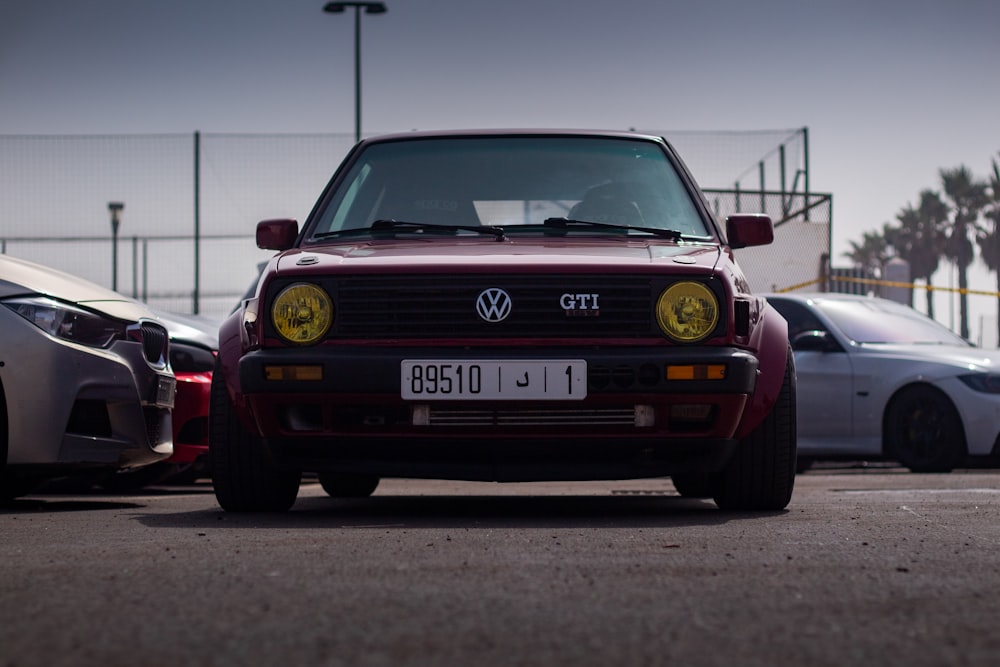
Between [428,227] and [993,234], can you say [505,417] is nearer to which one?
[428,227]

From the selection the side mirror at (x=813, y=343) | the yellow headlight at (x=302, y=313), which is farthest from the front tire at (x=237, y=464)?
the side mirror at (x=813, y=343)

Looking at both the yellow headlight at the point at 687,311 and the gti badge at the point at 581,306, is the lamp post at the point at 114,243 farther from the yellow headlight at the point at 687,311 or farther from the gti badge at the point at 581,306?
the yellow headlight at the point at 687,311

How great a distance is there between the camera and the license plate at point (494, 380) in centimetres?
546

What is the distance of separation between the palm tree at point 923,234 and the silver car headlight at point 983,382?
5967cm

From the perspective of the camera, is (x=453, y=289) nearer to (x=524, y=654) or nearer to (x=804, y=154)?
(x=524, y=654)

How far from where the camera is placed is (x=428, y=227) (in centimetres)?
635

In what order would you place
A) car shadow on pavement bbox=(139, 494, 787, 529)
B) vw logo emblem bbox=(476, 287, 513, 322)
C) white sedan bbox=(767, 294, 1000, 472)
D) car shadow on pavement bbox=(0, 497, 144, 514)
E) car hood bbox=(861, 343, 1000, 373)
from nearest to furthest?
car shadow on pavement bbox=(139, 494, 787, 529), vw logo emblem bbox=(476, 287, 513, 322), car shadow on pavement bbox=(0, 497, 144, 514), white sedan bbox=(767, 294, 1000, 472), car hood bbox=(861, 343, 1000, 373)

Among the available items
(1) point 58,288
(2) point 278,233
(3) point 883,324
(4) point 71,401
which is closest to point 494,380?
(2) point 278,233

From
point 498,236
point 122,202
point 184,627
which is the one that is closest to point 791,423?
point 498,236

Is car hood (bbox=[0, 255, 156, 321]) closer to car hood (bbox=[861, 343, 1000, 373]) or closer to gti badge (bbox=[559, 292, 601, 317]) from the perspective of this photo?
gti badge (bbox=[559, 292, 601, 317])

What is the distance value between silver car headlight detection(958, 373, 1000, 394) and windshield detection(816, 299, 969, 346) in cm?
73

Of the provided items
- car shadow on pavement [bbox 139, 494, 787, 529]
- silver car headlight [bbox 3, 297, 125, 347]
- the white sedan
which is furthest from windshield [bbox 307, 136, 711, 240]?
the white sedan

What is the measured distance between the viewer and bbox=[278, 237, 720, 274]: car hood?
223 inches

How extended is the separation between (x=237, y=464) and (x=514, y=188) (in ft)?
5.55
